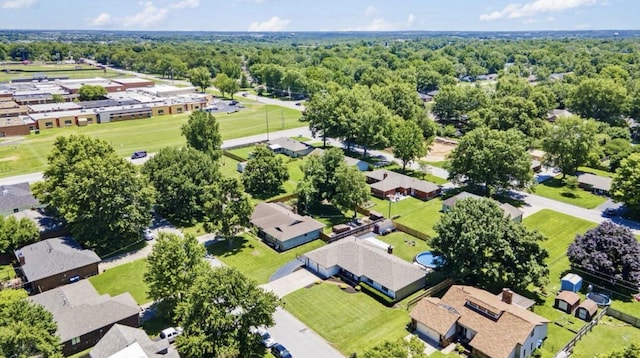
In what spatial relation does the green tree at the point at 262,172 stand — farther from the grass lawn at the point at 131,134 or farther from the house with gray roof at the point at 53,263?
the grass lawn at the point at 131,134

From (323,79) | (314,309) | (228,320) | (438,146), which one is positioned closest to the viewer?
(228,320)

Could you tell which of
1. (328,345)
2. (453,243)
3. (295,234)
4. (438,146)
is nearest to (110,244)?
(295,234)

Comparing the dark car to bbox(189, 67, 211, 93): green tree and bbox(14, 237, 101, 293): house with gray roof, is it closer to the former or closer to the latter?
bbox(14, 237, 101, 293): house with gray roof

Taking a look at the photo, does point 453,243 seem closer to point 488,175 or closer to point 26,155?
point 488,175

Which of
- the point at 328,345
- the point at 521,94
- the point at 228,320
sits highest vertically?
the point at 521,94

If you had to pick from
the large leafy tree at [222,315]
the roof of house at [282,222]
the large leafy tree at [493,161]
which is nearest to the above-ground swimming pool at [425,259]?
the roof of house at [282,222]

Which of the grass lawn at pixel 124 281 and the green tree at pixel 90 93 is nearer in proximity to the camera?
the grass lawn at pixel 124 281


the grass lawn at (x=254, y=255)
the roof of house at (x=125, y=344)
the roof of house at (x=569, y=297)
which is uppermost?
the roof of house at (x=125, y=344)
